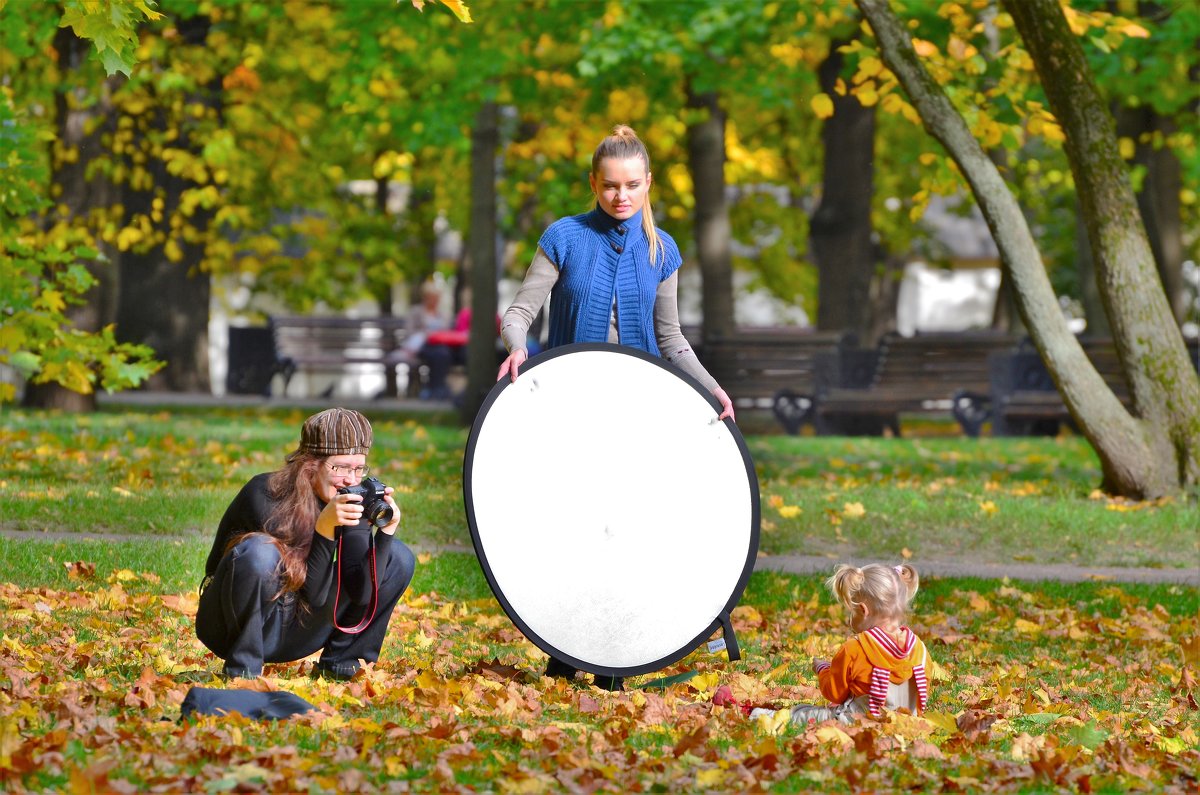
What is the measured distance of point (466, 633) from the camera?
23.8 ft

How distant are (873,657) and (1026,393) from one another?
12.9 m

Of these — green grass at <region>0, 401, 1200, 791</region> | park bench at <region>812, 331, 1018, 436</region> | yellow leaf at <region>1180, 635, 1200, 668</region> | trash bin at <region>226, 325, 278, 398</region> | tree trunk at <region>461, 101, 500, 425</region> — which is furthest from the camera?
trash bin at <region>226, 325, 278, 398</region>

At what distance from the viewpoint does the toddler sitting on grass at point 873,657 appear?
5.34 m

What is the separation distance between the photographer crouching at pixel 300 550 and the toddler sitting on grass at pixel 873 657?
1.27 meters

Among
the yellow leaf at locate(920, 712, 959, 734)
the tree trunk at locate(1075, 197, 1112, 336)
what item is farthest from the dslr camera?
the tree trunk at locate(1075, 197, 1112, 336)

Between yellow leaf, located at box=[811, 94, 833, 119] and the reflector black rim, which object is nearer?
the reflector black rim

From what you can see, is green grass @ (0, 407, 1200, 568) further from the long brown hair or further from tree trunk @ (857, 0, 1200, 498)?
the long brown hair

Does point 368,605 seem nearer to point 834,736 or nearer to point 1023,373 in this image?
point 834,736

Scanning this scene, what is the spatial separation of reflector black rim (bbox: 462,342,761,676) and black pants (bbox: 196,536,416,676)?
0.32 meters

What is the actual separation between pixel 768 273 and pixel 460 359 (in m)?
13.4

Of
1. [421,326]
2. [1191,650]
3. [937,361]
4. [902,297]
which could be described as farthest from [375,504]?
[902,297]

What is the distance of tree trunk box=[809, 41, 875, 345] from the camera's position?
19906 mm

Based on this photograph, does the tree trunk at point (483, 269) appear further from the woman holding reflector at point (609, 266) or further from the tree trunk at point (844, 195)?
the woman holding reflector at point (609, 266)

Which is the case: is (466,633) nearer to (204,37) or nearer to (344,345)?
(204,37)
